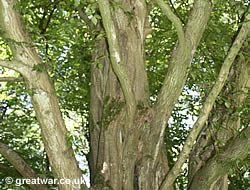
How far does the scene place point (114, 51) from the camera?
299 cm

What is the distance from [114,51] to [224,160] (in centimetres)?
188

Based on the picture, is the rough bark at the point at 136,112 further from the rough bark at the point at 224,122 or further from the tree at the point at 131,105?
the rough bark at the point at 224,122

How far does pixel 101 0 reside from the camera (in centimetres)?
264

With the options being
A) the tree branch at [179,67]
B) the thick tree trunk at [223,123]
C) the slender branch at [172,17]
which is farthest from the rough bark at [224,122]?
the slender branch at [172,17]

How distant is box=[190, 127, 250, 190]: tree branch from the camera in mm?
3408

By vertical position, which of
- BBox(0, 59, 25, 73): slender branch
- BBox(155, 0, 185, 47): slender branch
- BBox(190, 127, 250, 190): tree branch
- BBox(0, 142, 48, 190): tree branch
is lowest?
BBox(190, 127, 250, 190): tree branch

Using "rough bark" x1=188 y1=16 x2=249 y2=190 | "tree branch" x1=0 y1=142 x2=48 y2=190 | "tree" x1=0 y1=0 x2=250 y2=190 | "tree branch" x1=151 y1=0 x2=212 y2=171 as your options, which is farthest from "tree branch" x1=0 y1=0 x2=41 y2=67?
"rough bark" x1=188 y1=16 x2=249 y2=190

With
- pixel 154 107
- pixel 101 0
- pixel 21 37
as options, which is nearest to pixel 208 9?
pixel 154 107

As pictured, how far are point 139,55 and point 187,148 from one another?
138cm

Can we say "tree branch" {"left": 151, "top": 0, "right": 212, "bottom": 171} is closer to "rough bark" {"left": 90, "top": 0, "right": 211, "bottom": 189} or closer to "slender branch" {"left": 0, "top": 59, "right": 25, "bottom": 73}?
"rough bark" {"left": 90, "top": 0, "right": 211, "bottom": 189}

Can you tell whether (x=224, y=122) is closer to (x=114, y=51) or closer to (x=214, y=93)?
(x=214, y=93)

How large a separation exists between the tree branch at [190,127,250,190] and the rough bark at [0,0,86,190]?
169 cm

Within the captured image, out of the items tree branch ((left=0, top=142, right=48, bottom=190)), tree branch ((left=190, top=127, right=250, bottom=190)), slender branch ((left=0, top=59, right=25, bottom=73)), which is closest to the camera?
slender branch ((left=0, top=59, right=25, bottom=73))

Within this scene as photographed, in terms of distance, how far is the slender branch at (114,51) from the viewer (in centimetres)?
270
